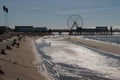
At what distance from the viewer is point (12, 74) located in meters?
17.2

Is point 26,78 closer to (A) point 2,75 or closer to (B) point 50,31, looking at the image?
(A) point 2,75

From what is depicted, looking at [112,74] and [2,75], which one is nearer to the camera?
[2,75]

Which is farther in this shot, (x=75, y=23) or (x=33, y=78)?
(x=75, y=23)

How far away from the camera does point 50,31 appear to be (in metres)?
197

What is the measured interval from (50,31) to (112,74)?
17762 cm

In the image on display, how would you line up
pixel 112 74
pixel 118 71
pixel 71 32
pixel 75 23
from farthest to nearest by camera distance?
pixel 71 32, pixel 75 23, pixel 118 71, pixel 112 74

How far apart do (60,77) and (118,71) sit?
4.56 m

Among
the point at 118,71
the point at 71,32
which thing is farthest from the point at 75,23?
the point at 118,71

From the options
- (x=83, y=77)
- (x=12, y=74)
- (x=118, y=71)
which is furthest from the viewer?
(x=118, y=71)

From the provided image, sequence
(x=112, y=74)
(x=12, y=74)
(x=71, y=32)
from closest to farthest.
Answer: (x=12, y=74) < (x=112, y=74) < (x=71, y=32)

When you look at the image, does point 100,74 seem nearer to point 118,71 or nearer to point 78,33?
point 118,71

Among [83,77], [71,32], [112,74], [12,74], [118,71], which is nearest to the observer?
[12,74]

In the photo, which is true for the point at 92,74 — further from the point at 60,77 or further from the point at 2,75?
the point at 2,75

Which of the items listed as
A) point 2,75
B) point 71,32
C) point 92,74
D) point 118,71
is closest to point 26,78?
point 2,75
